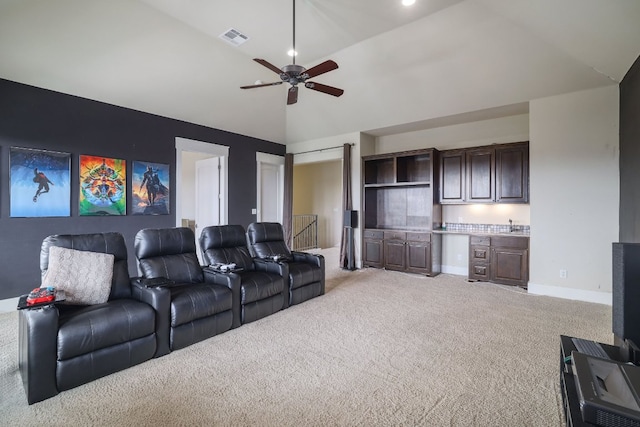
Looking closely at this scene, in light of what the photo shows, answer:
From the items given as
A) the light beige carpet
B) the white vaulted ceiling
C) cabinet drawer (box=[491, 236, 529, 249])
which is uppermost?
the white vaulted ceiling

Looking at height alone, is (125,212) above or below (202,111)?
below

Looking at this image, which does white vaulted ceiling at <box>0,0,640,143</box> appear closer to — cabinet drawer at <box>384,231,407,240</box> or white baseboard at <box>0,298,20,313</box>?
cabinet drawer at <box>384,231,407,240</box>

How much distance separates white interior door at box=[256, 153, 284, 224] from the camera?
294 inches

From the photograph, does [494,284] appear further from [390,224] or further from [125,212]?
[125,212]

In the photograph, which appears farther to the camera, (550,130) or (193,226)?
(193,226)

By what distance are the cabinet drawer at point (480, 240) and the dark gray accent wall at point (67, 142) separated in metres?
5.40

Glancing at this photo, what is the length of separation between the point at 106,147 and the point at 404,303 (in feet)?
16.8

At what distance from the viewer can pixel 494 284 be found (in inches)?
209

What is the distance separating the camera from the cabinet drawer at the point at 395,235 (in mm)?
6242

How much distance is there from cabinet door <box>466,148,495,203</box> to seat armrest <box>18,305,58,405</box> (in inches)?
232

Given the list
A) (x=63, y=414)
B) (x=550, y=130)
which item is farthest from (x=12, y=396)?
(x=550, y=130)

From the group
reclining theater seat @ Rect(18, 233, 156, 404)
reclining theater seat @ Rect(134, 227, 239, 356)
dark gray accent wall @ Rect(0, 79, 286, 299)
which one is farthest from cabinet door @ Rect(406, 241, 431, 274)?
reclining theater seat @ Rect(18, 233, 156, 404)

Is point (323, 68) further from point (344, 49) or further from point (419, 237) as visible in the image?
point (419, 237)

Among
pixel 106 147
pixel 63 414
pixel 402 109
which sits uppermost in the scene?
pixel 402 109
